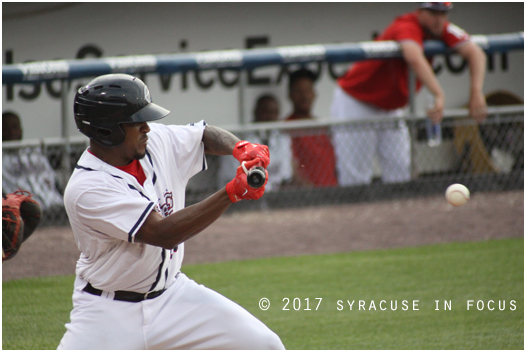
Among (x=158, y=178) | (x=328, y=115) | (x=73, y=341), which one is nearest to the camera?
(x=73, y=341)

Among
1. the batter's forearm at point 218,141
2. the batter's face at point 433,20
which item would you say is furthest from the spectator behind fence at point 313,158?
the batter's forearm at point 218,141

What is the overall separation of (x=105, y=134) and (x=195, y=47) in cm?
440

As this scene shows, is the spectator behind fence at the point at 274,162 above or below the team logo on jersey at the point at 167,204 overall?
below

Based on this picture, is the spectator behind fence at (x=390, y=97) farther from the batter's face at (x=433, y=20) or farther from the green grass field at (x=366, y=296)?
the green grass field at (x=366, y=296)

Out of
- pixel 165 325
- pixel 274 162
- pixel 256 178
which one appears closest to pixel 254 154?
pixel 256 178

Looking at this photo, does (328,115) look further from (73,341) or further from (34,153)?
(73,341)

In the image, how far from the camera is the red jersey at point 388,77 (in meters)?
5.69

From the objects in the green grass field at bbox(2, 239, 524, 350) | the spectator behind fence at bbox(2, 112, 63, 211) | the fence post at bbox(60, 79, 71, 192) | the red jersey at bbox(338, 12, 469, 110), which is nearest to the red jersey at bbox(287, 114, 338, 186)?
the red jersey at bbox(338, 12, 469, 110)

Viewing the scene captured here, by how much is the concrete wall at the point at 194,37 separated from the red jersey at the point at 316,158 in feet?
2.03

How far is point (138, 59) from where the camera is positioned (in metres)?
4.98

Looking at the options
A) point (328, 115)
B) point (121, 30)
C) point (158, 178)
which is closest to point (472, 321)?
point (158, 178)

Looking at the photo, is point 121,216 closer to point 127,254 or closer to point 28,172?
point 127,254

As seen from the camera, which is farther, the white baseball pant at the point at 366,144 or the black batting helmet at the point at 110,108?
the white baseball pant at the point at 366,144

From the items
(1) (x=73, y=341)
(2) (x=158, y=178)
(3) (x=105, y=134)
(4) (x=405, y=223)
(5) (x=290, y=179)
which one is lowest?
(4) (x=405, y=223)
